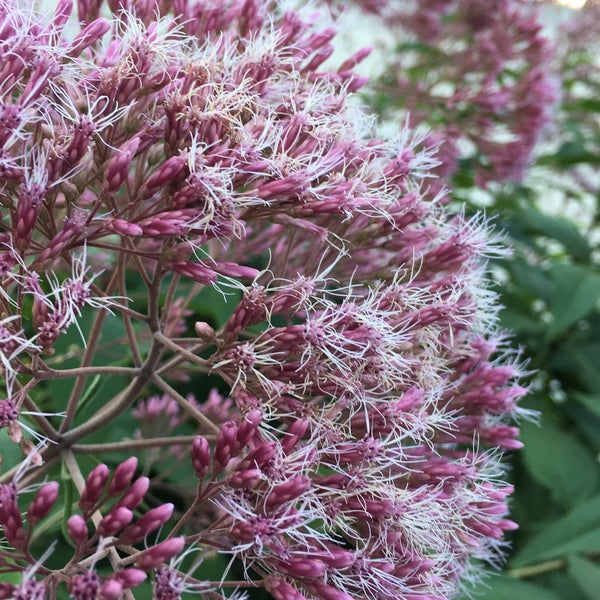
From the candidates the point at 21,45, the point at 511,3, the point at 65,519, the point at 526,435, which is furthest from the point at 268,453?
the point at 511,3

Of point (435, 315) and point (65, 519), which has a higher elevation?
point (435, 315)

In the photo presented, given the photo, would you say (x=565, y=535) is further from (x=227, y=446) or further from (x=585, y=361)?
(x=227, y=446)

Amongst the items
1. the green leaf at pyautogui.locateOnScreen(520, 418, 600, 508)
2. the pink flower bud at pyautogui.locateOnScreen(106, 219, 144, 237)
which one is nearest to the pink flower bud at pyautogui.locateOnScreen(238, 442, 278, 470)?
the pink flower bud at pyautogui.locateOnScreen(106, 219, 144, 237)

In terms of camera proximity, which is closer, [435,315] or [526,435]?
[435,315]

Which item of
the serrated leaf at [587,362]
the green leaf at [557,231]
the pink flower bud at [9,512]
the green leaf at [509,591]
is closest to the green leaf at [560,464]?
the serrated leaf at [587,362]

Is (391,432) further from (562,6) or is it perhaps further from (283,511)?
(562,6)

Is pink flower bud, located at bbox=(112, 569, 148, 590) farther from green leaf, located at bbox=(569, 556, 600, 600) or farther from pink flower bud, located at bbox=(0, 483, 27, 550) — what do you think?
green leaf, located at bbox=(569, 556, 600, 600)
